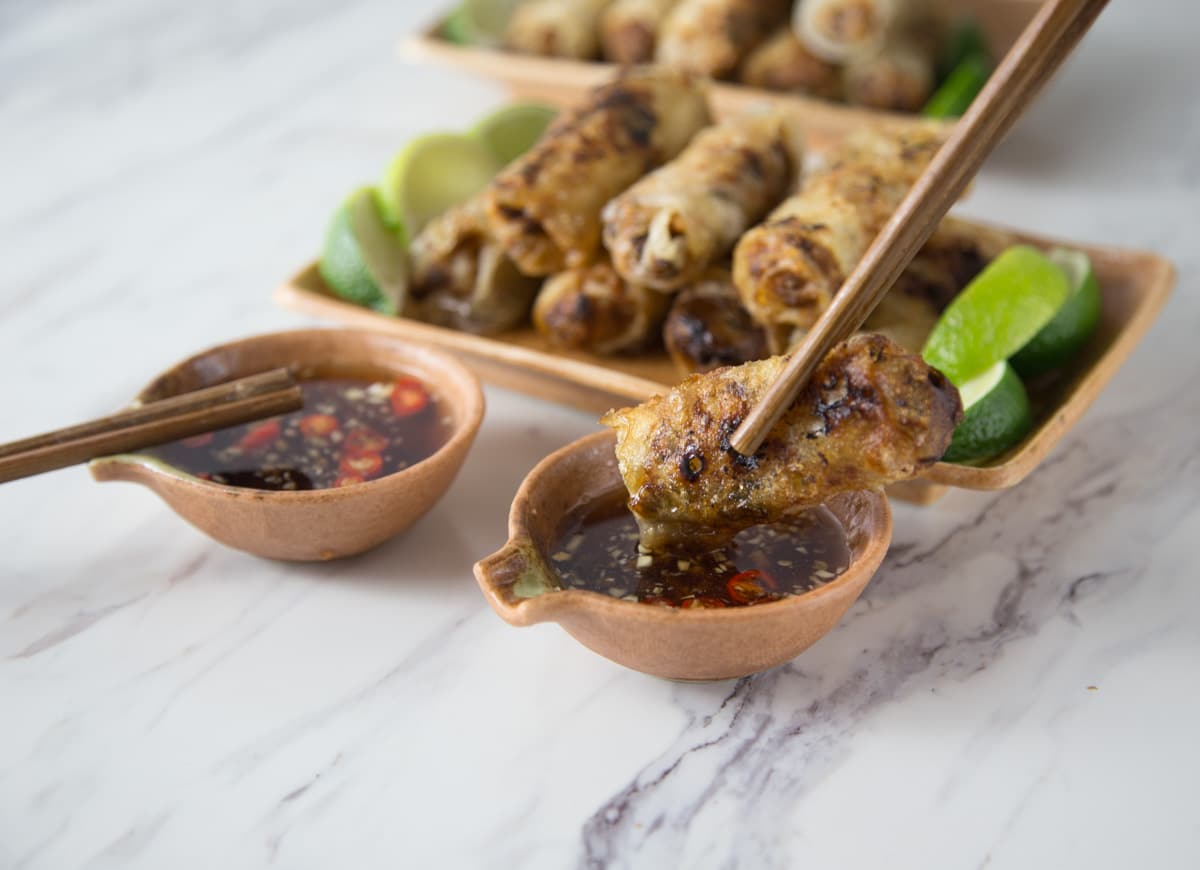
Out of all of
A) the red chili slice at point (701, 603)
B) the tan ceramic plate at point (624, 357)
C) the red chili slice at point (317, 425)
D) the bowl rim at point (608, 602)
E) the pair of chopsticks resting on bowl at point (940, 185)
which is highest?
the pair of chopsticks resting on bowl at point (940, 185)

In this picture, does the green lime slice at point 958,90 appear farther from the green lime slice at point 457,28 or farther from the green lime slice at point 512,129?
the green lime slice at point 457,28

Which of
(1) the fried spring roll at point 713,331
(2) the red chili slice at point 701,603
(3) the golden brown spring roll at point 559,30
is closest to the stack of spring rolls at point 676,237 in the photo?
(1) the fried spring roll at point 713,331

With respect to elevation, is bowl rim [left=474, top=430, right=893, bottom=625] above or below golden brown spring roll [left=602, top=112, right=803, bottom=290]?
below

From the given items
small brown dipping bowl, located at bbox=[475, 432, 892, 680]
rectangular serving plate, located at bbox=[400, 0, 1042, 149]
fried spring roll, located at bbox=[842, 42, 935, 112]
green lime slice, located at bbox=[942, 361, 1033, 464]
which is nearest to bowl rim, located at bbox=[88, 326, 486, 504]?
small brown dipping bowl, located at bbox=[475, 432, 892, 680]

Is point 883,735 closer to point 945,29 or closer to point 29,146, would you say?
point 945,29

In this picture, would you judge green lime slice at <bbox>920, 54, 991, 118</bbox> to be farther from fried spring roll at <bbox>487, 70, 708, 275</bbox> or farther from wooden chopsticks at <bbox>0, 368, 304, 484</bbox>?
wooden chopsticks at <bbox>0, 368, 304, 484</bbox>

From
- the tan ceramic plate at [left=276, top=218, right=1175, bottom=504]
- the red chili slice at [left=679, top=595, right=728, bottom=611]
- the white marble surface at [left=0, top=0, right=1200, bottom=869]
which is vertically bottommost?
the white marble surface at [left=0, top=0, right=1200, bottom=869]
